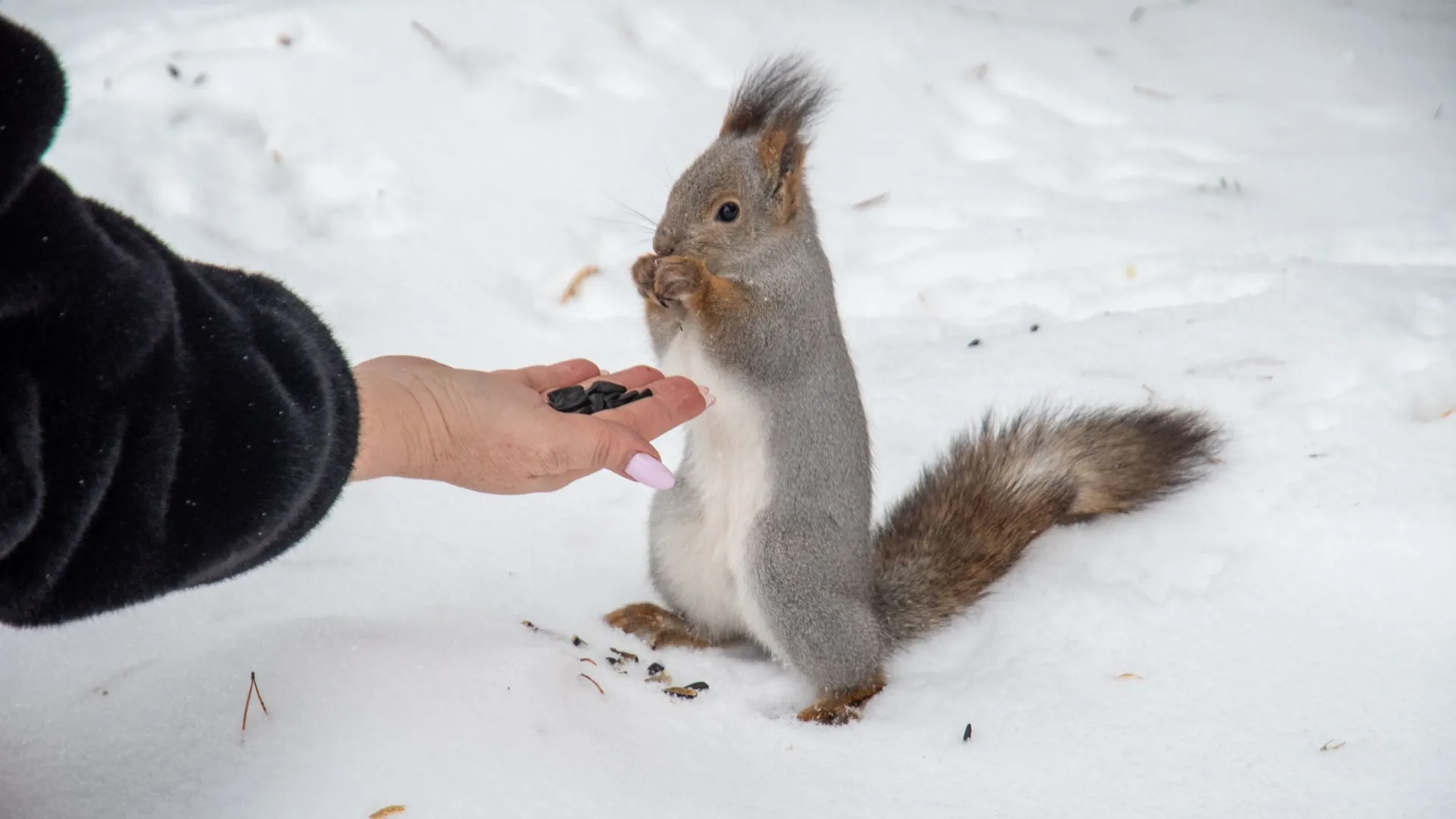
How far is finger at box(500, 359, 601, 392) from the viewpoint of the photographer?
158 cm

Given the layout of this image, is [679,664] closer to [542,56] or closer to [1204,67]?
[542,56]

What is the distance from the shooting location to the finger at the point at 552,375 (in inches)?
62.4

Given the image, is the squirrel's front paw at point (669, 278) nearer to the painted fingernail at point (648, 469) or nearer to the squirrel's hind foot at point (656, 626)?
the painted fingernail at point (648, 469)

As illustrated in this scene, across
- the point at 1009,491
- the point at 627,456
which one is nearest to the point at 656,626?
the point at 627,456

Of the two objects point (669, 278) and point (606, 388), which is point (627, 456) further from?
point (669, 278)

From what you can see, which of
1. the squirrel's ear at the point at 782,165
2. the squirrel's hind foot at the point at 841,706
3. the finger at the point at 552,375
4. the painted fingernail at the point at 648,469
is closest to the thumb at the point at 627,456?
the painted fingernail at the point at 648,469

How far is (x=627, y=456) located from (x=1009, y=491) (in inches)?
25.9

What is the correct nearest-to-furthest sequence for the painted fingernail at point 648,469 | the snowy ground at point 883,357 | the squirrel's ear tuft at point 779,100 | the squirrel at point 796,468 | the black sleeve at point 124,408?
the black sleeve at point 124,408, the snowy ground at point 883,357, the painted fingernail at point 648,469, the squirrel at point 796,468, the squirrel's ear tuft at point 779,100

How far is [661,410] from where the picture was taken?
1504mm

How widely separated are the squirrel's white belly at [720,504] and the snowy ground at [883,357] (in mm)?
91

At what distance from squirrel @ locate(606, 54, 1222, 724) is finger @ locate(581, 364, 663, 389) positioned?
0.23 feet

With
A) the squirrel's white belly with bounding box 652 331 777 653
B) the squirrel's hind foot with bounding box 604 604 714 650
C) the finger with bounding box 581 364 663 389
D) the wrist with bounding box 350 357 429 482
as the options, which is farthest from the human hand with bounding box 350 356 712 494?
the squirrel's hind foot with bounding box 604 604 714 650

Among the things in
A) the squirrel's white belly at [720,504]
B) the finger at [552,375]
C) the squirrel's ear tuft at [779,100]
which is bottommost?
the squirrel's white belly at [720,504]

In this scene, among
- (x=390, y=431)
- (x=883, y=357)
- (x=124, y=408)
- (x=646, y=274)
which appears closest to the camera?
(x=124, y=408)
